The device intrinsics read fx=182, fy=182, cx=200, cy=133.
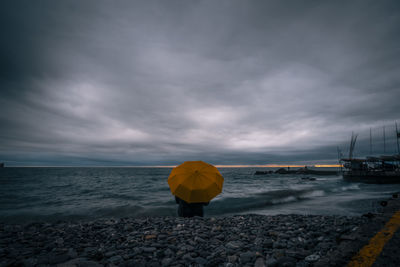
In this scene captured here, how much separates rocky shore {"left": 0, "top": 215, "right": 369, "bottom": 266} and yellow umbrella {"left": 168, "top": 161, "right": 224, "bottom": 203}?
0.94 meters

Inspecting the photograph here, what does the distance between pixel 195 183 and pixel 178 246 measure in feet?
7.70

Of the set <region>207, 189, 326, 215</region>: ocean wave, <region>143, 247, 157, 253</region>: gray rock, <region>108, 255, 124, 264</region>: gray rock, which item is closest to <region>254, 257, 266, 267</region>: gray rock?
<region>143, 247, 157, 253</region>: gray rock

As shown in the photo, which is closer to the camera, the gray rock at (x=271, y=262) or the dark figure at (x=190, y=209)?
the gray rock at (x=271, y=262)

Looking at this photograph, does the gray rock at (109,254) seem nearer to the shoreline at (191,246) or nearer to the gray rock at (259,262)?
the shoreline at (191,246)

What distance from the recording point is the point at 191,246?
13.0 ft

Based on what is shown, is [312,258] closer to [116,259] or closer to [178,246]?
[178,246]

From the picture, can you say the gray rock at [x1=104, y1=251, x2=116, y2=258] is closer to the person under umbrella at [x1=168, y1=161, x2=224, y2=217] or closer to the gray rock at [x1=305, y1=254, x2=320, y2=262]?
the person under umbrella at [x1=168, y1=161, x2=224, y2=217]

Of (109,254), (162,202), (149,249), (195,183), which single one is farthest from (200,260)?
(162,202)

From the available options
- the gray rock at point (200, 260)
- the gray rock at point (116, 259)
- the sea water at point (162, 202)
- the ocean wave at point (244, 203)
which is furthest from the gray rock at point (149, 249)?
the ocean wave at point (244, 203)

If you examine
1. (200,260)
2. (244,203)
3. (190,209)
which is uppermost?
(200,260)

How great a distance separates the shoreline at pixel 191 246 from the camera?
324cm

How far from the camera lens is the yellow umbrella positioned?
616 centimetres

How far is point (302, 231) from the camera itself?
4.75 metres

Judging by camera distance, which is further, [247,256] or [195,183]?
[195,183]
